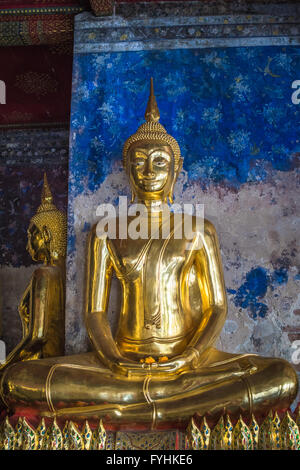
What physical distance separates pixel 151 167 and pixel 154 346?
1045 millimetres

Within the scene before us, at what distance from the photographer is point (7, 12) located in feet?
13.8

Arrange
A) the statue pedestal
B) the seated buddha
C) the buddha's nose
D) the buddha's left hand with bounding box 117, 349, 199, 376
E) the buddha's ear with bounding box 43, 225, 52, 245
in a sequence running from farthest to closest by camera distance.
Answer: the buddha's ear with bounding box 43, 225, 52, 245, the buddha's nose, the buddha's left hand with bounding box 117, 349, 199, 376, the seated buddha, the statue pedestal

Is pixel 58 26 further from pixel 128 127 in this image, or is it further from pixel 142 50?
pixel 128 127

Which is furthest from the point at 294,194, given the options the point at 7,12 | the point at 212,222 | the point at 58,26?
the point at 7,12

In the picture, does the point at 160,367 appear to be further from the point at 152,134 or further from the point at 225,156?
the point at 225,156

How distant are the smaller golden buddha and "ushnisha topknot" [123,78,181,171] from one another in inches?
26.2

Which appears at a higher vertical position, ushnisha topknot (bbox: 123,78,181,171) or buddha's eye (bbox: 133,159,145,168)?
ushnisha topknot (bbox: 123,78,181,171)

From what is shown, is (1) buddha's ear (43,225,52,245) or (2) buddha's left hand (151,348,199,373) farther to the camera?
(1) buddha's ear (43,225,52,245)

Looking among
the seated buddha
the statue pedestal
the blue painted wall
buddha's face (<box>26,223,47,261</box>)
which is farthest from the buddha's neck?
the statue pedestal

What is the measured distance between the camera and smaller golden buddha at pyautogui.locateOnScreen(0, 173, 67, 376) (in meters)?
3.58

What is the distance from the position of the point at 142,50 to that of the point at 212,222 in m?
1.30

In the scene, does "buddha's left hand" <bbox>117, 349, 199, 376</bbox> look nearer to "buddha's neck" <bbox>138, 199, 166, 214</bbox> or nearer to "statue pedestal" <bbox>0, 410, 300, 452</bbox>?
"statue pedestal" <bbox>0, 410, 300, 452</bbox>

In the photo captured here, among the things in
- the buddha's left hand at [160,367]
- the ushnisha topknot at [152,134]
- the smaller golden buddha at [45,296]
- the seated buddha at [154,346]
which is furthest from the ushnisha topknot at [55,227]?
the buddha's left hand at [160,367]

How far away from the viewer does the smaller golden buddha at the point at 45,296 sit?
11.7ft
